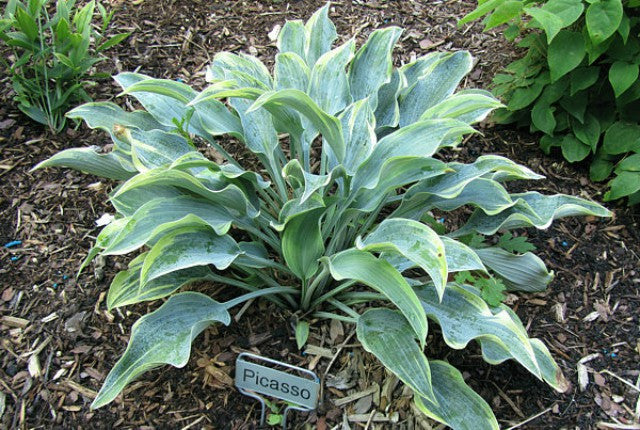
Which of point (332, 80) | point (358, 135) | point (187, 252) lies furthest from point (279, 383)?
point (332, 80)

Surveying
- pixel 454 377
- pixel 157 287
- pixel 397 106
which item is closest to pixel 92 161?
pixel 157 287

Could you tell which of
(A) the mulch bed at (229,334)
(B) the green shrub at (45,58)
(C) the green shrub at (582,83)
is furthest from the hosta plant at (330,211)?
(B) the green shrub at (45,58)

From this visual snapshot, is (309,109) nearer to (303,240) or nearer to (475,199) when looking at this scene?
(303,240)

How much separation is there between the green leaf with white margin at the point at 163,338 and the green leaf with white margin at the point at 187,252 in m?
0.17

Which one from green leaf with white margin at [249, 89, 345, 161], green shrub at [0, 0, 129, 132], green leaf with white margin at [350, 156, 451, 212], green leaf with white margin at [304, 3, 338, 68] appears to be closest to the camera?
green leaf with white margin at [249, 89, 345, 161]

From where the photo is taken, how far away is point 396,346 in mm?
1731

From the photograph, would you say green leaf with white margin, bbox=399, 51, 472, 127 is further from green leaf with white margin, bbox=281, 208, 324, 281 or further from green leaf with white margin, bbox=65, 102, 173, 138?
green leaf with white margin, bbox=65, 102, 173, 138

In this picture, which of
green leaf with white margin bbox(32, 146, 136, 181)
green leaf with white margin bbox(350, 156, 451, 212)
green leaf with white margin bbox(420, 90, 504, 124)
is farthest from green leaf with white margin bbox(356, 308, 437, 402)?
green leaf with white margin bbox(32, 146, 136, 181)

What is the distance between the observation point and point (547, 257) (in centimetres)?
249

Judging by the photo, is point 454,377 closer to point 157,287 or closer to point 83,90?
point 157,287

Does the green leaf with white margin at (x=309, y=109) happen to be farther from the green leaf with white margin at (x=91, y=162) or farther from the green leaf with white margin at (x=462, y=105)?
the green leaf with white margin at (x=91, y=162)

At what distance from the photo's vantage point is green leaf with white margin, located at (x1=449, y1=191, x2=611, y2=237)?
79.0 inches

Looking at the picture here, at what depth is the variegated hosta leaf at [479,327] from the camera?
1.68m

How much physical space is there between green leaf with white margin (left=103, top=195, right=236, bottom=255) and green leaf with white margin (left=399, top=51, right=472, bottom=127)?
0.94 metres
